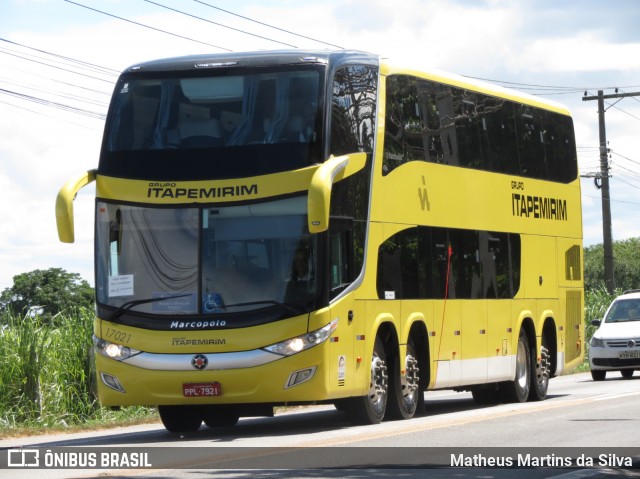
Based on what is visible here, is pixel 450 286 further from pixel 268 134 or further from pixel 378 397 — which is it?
pixel 268 134

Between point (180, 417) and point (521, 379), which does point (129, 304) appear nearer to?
point (180, 417)

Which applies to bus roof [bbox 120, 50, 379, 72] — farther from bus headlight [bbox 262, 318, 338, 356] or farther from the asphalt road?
the asphalt road

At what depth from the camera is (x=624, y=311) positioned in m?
33.8

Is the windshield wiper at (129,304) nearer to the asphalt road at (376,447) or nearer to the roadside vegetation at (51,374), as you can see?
the asphalt road at (376,447)

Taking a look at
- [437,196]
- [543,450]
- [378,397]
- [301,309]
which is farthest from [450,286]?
[543,450]

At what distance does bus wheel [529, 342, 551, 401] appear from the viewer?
2442 centimetres

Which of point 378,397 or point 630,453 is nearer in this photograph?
point 630,453

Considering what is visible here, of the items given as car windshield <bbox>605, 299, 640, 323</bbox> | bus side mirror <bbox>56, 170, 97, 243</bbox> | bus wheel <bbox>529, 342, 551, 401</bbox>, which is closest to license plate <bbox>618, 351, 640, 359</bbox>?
car windshield <bbox>605, 299, 640, 323</bbox>

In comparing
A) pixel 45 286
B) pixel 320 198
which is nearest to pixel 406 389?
pixel 320 198

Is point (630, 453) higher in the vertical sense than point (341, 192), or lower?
lower

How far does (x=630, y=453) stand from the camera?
1411 cm

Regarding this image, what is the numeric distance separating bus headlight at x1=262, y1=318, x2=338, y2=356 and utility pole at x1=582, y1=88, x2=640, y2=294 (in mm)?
32802

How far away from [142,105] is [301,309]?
3.13 m

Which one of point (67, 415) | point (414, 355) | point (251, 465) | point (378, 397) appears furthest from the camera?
point (67, 415)
